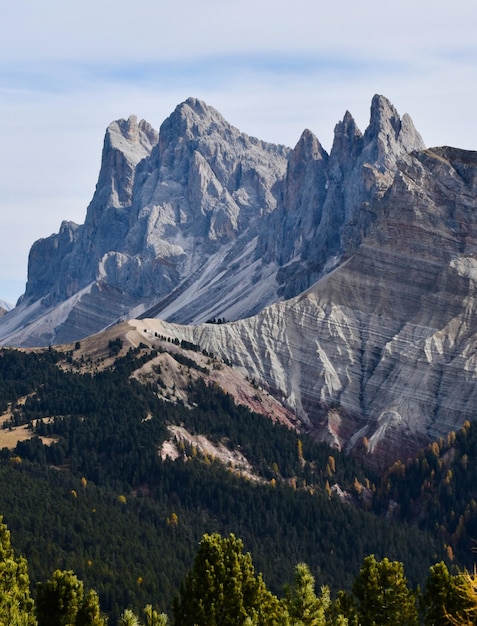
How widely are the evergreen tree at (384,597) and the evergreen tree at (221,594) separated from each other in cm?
1114

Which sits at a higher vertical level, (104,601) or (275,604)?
(275,604)

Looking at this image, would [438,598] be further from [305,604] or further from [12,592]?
[12,592]

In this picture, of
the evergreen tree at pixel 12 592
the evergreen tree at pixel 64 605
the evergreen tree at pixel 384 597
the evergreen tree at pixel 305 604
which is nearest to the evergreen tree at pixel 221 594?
the evergreen tree at pixel 305 604

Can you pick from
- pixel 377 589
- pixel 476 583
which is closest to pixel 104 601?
pixel 377 589

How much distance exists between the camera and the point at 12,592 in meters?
97.5

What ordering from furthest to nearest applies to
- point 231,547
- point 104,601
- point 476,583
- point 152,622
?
point 104,601 < point 231,547 < point 152,622 < point 476,583

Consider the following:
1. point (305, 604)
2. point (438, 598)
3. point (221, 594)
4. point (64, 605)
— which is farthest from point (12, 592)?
point (438, 598)

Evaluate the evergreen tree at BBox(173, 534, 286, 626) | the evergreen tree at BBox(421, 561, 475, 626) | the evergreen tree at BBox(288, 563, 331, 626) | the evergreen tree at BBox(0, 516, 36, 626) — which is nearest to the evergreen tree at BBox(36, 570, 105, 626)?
the evergreen tree at BBox(0, 516, 36, 626)

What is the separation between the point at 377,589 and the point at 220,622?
1685cm

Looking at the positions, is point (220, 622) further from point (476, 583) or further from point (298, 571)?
point (476, 583)

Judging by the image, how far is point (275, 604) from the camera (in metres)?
104

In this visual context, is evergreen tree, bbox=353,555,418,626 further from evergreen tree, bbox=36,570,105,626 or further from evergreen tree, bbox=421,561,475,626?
evergreen tree, bbox=36,570,105,626

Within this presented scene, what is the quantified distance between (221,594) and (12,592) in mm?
17402

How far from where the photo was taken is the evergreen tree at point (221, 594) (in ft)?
336
